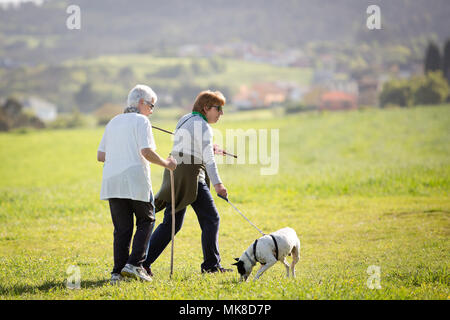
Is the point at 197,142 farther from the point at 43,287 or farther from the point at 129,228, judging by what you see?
the point at 43,287

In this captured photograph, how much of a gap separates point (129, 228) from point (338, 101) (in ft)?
416

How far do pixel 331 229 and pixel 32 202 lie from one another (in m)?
9.22

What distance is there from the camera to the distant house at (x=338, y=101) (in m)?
127

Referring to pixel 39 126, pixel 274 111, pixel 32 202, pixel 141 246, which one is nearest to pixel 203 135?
pixel 141 246

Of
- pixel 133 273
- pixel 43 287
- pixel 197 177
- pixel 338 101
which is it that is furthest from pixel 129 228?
pixel 338 101

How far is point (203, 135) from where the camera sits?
738cm

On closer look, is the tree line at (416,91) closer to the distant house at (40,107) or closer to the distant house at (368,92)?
the distant house at (368,92)

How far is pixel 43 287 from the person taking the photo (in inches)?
272

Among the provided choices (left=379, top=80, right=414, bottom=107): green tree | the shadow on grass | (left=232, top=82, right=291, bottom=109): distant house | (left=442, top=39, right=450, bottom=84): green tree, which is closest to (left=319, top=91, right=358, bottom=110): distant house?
(left=232, top=82, right=291, bottom=109): distant house

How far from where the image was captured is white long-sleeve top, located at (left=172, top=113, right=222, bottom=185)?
736 centimetres

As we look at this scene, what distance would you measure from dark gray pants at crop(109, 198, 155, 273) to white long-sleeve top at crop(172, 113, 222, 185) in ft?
3.23

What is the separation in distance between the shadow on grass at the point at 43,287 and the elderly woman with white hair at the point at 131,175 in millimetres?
341

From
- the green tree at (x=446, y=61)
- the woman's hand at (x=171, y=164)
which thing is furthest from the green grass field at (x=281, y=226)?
the green tree at (x=446, y=61)

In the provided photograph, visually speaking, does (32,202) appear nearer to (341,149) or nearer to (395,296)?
(395,296)
